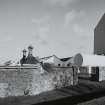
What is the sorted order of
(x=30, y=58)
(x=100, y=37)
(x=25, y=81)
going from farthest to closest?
(x=100, y=37) → (x=30, y=58) → (x=25, y=81)

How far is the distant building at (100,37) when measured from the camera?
1681 inches

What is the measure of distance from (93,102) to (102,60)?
2989cm

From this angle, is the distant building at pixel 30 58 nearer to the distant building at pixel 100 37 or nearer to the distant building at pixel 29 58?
the distant building at pixel 29 58

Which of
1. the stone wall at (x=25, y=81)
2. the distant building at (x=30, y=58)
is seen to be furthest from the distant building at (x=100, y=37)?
the stone wall at (x=25, y=81)

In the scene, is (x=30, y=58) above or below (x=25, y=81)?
above

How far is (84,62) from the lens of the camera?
3891 cm

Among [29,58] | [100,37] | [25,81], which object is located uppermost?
[100,37]

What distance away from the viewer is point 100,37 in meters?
43.5

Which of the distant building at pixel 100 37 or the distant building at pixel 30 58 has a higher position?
the distant building at pixel 100 37

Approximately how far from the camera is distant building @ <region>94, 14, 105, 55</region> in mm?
42688

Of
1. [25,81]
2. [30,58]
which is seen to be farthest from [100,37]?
[25,81]

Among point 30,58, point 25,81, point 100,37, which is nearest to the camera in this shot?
point 25,81

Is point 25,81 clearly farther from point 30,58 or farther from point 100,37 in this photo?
point 100,37

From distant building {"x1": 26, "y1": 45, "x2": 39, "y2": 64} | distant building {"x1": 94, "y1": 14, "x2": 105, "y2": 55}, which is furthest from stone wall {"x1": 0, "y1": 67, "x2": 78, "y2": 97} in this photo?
distant building {"x1": 94, "y1": 14, "x2": 105, "y2": 55}
